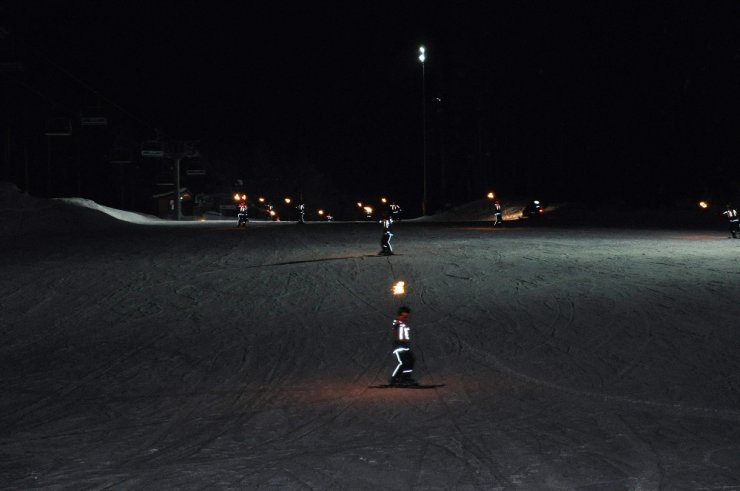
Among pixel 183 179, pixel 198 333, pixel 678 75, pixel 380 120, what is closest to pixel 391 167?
pixel 380 120

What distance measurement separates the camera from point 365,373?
10484 mm

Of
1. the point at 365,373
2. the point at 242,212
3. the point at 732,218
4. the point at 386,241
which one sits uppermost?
the point at 242,212

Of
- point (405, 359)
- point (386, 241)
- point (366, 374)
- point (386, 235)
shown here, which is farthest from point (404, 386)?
point (386, 241)

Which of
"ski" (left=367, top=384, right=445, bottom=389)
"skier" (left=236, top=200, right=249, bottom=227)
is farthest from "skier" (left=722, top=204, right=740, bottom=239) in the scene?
"ski" (left=367, top=384, right=445, bottom=389)

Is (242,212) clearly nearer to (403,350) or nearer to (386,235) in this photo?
(386,235)

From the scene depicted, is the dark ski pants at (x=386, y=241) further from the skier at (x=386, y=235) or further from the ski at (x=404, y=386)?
the ski at (x=404, y=386)

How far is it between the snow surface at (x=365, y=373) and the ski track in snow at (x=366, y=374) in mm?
43

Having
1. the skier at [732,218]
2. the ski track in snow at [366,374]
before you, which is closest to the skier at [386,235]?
the ski track in snow at [366,374]

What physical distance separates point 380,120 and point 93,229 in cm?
7913

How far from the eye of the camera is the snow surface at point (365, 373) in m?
6.46

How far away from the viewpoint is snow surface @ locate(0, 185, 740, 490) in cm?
646

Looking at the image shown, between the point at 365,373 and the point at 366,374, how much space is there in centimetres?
7

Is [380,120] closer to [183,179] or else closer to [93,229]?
[183,179]

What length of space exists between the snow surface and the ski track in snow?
4 centimetres
